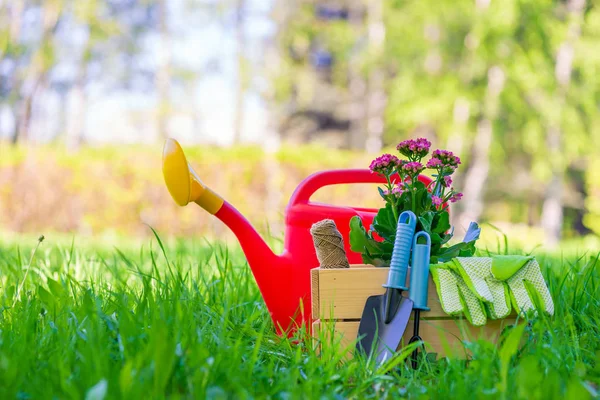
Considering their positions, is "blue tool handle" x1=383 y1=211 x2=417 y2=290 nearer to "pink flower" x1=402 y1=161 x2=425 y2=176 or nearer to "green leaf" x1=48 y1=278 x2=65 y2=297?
"pink flower" x1=402 y1=161 x2=425 y2=176

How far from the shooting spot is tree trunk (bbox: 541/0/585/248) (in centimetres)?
873

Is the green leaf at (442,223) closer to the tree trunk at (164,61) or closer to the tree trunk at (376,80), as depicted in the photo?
the tree trunk at (376,80)

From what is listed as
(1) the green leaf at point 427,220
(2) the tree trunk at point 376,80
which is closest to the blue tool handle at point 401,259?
(1) the green leaf at point 427,220

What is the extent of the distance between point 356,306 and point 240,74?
850cm

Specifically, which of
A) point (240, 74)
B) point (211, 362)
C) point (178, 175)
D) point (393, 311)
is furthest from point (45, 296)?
point (240, 74)

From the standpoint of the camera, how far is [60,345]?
1.17 metres

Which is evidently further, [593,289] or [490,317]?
[593,289]

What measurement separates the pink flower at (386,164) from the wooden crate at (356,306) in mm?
244

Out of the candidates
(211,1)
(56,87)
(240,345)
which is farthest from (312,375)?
(56,87)

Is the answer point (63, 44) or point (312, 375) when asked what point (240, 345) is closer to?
point (312, 375)

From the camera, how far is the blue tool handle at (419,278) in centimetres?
132

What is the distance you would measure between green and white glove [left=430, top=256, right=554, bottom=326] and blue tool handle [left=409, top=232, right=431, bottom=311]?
5cm

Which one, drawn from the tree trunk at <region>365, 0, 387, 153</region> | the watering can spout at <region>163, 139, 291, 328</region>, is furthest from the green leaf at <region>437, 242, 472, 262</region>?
the tree trunk at <region>365, 0, 387, 153</region>

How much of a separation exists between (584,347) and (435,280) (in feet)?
1.19
